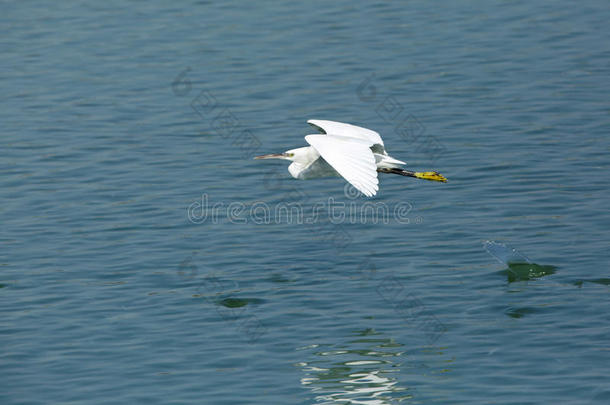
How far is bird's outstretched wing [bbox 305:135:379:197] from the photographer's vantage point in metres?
12.6

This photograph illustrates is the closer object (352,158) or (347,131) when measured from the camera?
(352,158)

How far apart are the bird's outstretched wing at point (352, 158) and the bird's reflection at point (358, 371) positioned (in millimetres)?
1854

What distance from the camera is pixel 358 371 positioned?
496 inches

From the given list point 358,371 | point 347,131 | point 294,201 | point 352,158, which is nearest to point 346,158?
point 352,158

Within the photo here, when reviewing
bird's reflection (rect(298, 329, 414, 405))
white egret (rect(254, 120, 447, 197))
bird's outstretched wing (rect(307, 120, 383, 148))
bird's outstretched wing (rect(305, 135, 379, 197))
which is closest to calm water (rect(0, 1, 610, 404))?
bird's reflection (rect(298, 329, 414, 405))

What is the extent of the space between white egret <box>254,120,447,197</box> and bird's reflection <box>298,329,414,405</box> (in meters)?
1.96

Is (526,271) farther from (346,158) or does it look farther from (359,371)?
(359,371)

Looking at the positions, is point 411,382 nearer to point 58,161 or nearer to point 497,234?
point 497,234

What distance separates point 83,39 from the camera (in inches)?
1046

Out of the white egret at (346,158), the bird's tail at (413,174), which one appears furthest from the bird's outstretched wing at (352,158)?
the bird's tail at (413,174)

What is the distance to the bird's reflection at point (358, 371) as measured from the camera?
471 inches

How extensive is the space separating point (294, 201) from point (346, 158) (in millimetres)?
4755

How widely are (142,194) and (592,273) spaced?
7.50m

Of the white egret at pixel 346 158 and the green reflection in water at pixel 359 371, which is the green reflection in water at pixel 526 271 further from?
the green reflection in water at pixel 359 371
